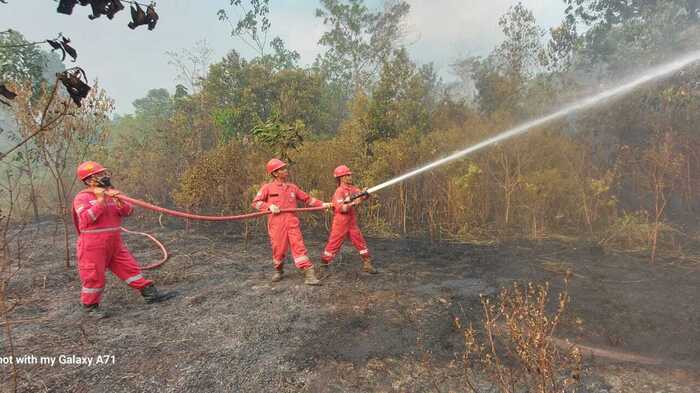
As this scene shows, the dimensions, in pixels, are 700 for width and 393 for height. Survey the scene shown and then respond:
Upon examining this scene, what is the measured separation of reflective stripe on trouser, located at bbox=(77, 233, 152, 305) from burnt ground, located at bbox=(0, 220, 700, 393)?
0.40 meters

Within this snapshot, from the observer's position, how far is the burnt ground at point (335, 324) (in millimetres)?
3111

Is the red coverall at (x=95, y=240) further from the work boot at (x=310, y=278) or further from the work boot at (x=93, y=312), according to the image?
the work boot at (x=310, y=278)

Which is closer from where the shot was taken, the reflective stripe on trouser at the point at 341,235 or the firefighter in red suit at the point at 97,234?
the firefighter in red suit at the point at 97,234

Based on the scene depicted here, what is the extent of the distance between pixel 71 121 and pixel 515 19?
16.7 meters

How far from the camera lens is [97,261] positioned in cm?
420

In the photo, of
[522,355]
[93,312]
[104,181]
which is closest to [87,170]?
[104,181]

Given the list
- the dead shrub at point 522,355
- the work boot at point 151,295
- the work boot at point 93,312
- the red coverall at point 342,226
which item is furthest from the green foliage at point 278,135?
the dead shrub at point 522,355

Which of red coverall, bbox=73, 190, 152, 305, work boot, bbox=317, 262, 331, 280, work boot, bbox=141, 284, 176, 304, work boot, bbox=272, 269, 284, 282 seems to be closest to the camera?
red coverall, bbox=73, 190, 152, 305

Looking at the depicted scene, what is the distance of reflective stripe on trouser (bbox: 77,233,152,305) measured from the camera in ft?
13.7

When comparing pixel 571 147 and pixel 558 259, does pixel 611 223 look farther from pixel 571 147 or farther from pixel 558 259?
pixel 558 259

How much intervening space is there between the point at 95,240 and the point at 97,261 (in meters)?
0.25

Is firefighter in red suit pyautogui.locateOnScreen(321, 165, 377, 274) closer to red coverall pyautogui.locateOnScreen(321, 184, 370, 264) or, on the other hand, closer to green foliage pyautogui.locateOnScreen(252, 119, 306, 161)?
red coverall pyautogui.locateOnScreen(321, 184, 370, 264)

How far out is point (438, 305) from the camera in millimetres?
4691

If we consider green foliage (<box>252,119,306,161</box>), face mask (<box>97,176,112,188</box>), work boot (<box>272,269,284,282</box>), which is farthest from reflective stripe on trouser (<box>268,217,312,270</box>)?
green foliage (<box>252,119,306,161</box>)
